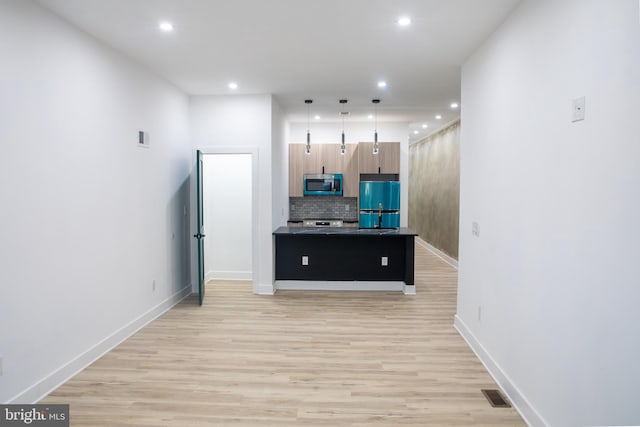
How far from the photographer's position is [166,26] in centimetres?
312

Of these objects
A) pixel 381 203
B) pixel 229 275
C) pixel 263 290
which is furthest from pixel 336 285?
pixel 229 275

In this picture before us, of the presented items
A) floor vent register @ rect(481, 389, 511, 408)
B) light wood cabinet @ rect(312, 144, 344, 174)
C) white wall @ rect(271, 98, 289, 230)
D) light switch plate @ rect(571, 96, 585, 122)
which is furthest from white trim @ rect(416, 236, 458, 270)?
light switch plate @ rect(571, 96, 585, 122)

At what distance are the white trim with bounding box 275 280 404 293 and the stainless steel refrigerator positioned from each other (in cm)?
135

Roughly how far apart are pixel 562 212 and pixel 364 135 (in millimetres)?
5936

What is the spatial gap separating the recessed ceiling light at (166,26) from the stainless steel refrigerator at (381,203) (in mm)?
4315

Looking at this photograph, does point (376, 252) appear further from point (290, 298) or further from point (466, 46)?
point (466, 46)

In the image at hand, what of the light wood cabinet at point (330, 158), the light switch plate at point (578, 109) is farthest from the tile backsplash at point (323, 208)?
the light switch plate at point (578, 109)

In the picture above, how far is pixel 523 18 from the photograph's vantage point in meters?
2.66

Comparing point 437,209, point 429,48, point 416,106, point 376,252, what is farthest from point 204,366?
point 437,209

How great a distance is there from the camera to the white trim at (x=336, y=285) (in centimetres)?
574

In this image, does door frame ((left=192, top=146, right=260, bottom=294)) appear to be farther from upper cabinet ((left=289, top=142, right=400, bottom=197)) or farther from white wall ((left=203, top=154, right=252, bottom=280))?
upper cabinet ((left=289, top=142, right=400, bottom=197))

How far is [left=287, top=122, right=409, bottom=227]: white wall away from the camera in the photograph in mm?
7586

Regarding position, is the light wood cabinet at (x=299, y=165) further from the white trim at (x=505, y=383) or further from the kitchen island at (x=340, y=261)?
the white trim at (x=505, y=383)

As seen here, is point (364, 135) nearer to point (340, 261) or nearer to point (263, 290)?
point (340, 261)
